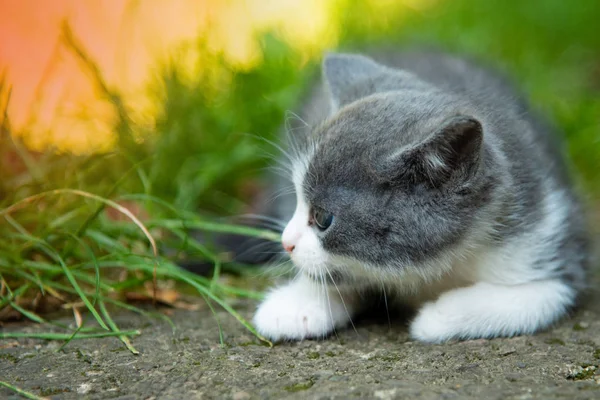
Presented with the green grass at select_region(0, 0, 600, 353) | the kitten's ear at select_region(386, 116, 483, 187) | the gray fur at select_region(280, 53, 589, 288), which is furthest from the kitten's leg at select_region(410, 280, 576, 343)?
the green grass at select_region(0, 0, 600, 353)

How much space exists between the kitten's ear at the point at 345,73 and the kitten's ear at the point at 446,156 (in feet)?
1.65

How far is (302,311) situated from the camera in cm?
196

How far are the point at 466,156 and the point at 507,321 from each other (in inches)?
21.7

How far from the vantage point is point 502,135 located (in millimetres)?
1981

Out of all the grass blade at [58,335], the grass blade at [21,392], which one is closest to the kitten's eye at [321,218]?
the grass blade at [58,335]

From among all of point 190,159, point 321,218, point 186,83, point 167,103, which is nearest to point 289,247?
point 321,218

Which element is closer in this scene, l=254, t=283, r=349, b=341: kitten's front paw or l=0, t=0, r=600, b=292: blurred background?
l=254, t=283, r=349, b=341: kitten's front paw

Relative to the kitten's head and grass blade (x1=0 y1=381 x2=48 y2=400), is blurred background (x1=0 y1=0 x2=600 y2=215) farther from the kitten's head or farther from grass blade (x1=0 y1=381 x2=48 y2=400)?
grass blade (x1=0 y1=381 x2=48 y2=400)

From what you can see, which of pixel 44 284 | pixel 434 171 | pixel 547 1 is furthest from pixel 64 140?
pixel 547 1

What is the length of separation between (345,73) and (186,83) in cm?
145

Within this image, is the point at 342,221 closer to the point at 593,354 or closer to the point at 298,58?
the point at 593,354

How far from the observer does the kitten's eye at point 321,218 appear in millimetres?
1819

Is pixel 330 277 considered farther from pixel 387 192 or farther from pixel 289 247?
pixel 387 192

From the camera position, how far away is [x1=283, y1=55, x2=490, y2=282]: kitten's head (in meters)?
1.71
